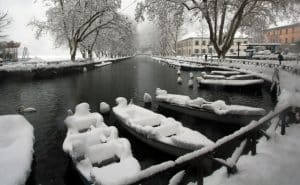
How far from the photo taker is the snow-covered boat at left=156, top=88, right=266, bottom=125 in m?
12.8

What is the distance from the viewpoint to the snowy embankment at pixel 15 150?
6227mm

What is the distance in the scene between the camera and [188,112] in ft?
49.0

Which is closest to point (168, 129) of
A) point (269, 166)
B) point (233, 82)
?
point (269, 166)

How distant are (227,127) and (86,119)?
284 inches

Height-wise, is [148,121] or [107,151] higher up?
[148,121]

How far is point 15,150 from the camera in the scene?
24.8ft

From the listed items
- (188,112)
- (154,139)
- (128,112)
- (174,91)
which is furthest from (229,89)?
(154,139)

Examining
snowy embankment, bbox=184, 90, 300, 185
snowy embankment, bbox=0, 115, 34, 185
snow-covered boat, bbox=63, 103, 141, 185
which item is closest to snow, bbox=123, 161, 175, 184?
snowy embankment, bbox=184, 90, 300, 185

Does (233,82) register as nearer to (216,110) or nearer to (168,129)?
(216,110)

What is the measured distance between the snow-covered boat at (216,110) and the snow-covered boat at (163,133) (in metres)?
3.35

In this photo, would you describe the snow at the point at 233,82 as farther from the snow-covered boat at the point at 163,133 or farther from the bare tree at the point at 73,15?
the bare tree at the point at 73,15

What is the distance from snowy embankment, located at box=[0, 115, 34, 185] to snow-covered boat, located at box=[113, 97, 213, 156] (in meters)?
4.15

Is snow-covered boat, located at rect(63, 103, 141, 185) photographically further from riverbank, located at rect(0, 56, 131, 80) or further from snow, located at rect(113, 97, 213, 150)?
riverbank, located at rect(0, 56, 131, 80)

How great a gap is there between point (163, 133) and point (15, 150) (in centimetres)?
517
